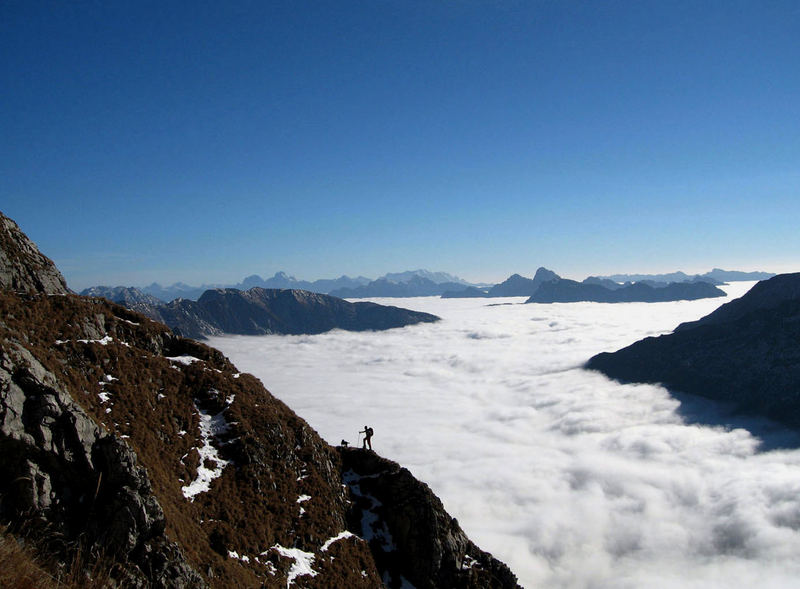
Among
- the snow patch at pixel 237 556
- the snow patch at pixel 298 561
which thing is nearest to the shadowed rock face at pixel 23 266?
the snow patch at pixel 237 556

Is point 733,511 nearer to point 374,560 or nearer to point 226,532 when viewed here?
point 374,560

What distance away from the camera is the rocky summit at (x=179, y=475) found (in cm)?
2028

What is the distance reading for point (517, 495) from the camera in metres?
154

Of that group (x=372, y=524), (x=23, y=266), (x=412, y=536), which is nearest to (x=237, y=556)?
(x=372, y=524)

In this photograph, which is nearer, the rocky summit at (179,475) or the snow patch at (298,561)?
the rocky summit at (179,475)

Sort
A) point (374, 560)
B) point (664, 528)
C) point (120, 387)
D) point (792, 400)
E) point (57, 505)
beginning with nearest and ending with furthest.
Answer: point (57, 505), point (120, 387), point (374, 560), point (664, 528), point (792, 400)

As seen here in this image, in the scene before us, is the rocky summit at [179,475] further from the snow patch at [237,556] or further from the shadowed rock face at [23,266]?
the shadowed rock face at [23,266]

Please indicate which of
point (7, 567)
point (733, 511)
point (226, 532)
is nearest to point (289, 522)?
point (226, 532)

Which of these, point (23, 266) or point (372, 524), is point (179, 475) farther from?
point (23, 266)

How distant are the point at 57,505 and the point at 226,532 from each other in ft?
42.8

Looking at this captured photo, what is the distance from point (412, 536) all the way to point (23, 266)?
46.7m

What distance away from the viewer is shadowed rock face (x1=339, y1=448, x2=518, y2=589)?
125ft

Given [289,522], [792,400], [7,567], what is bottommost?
[792,400]

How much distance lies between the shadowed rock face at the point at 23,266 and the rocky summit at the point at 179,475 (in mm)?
274
